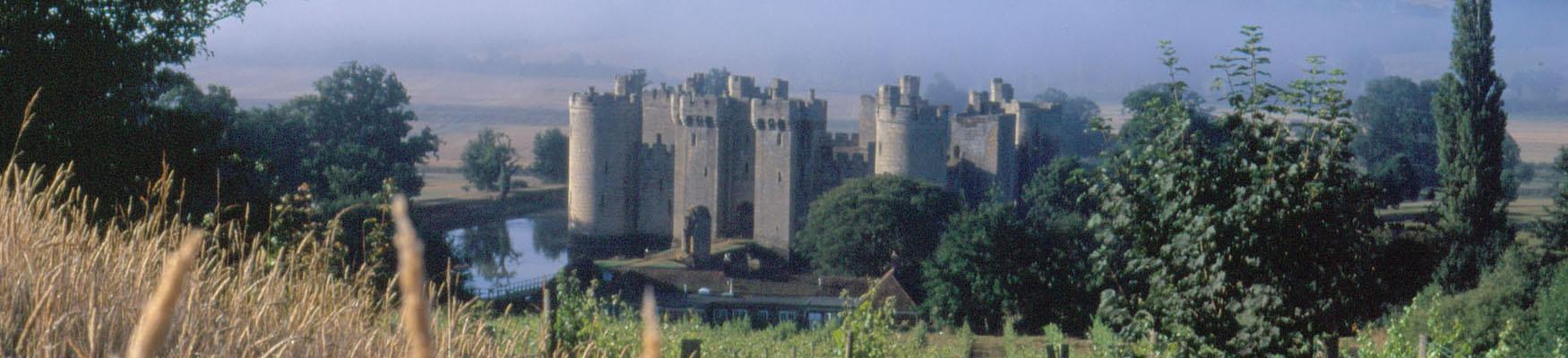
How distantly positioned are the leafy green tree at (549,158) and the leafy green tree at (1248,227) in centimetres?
5132

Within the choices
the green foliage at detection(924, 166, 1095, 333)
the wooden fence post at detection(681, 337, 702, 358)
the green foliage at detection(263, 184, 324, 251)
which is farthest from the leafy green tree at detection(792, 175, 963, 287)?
the wooden fence post at detection(681, 337, 702, 358)

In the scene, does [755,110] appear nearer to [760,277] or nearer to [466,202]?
[760,277]

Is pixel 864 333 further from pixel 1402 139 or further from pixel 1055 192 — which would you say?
pixel 1402 139

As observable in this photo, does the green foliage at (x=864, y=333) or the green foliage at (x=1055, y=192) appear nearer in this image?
the green foliage at (x=864, y=333)

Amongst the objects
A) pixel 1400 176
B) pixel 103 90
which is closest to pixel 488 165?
pixel 1400 176

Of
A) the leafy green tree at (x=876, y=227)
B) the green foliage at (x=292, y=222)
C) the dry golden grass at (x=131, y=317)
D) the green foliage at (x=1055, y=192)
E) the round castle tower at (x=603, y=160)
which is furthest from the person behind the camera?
the round castle tower at (x=603, y=160)

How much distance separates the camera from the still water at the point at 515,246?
114 ft

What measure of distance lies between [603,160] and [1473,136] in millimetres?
24932

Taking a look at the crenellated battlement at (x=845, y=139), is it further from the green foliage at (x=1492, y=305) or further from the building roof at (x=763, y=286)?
the green foliage at (x=1492, y=305)

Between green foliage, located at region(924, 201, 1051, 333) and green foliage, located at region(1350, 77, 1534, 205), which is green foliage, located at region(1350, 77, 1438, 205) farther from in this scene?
green foliage, located at region(924, 201, 1051, 333)

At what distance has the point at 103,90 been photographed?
35.0ft

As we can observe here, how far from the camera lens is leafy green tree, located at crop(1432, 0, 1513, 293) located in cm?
2530

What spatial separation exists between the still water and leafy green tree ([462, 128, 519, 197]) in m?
1.78

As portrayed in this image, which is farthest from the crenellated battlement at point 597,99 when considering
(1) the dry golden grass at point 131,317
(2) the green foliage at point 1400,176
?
(1) the dry golden grass at point 131,317
